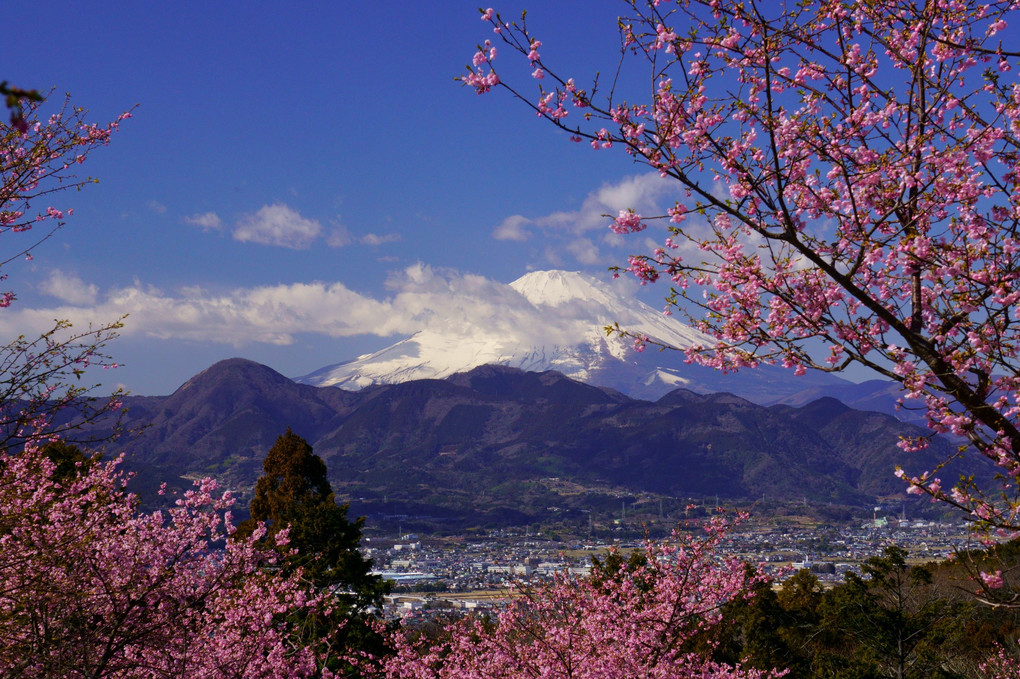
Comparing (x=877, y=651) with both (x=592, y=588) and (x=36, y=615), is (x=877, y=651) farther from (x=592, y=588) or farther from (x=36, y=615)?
(x=36, y=615)

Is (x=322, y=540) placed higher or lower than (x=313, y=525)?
lower

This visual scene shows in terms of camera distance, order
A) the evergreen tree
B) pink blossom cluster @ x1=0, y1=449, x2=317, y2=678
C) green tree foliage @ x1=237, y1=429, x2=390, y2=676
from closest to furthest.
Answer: pink blossom cluster @ x1=0, y1=449, x2=317, y2=678, green tree foliage @ x1=237, y1=429, x2=390, y2=676, the evergreen tree

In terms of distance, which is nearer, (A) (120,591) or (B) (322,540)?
(A) (120,591)

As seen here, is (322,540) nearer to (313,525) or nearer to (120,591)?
(313,525)

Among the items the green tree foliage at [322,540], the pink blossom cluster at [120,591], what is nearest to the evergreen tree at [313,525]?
the green tree foliage at [322,540]

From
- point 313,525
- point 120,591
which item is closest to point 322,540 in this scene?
point 313,525

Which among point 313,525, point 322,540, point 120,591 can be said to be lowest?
point 322,540

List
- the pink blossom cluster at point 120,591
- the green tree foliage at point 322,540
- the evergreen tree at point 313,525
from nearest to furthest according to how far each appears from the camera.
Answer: the pink blossom cluster at point 120,591 → the green tree foliage at point 322,540 → the evergreen tree at point 313,525

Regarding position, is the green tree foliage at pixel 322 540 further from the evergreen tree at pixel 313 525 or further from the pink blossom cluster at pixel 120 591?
the pink blossom cluster at pixel 120 591

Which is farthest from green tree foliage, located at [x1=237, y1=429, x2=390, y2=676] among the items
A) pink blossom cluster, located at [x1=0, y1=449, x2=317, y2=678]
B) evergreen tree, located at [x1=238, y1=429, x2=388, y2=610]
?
pink blossom cluster, located at [x1=0, y1=449, x2=317, y2=678]

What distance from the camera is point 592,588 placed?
13.2 metres

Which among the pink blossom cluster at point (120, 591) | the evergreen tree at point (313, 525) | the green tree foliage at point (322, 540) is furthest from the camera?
the evergreen tree at point (313, 525)

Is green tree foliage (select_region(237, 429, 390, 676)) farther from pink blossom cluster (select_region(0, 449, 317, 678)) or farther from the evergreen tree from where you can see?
pink blossom cluster (select_region(0, 449, 317, 678))

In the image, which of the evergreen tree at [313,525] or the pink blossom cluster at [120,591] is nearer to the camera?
the pink blossom cluster at [120,591]
